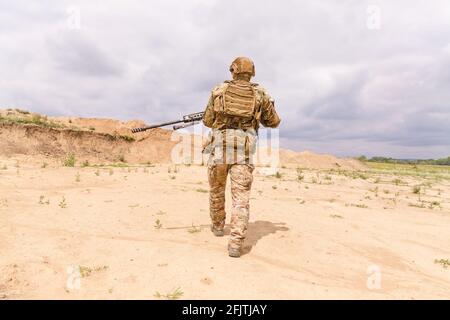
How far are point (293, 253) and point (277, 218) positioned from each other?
2.06 metres

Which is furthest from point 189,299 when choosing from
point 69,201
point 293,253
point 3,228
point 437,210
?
point 437,210

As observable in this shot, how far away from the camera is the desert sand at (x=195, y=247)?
11.3ft

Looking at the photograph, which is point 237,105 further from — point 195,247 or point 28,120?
point 28,120

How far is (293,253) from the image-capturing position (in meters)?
4.90

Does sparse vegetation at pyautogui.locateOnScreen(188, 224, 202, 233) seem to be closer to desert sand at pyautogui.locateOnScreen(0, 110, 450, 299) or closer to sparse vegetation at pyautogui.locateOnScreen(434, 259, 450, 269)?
desert sand at pyautogui.locateOnScreen(0, 110, 450, 299)

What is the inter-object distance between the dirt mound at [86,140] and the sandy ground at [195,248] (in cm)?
1317

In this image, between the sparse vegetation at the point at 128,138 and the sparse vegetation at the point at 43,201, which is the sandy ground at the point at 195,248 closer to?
the sparse vegetation at the point at 43,201

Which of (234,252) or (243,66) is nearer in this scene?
(234,252)

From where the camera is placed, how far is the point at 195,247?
15.0ft

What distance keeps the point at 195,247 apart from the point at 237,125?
5.55 feet

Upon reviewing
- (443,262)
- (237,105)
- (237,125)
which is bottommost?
(443,262)

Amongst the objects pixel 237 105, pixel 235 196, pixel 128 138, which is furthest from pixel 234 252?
pixel 128 138

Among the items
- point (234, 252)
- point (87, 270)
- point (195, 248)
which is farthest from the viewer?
point (195, 248)
